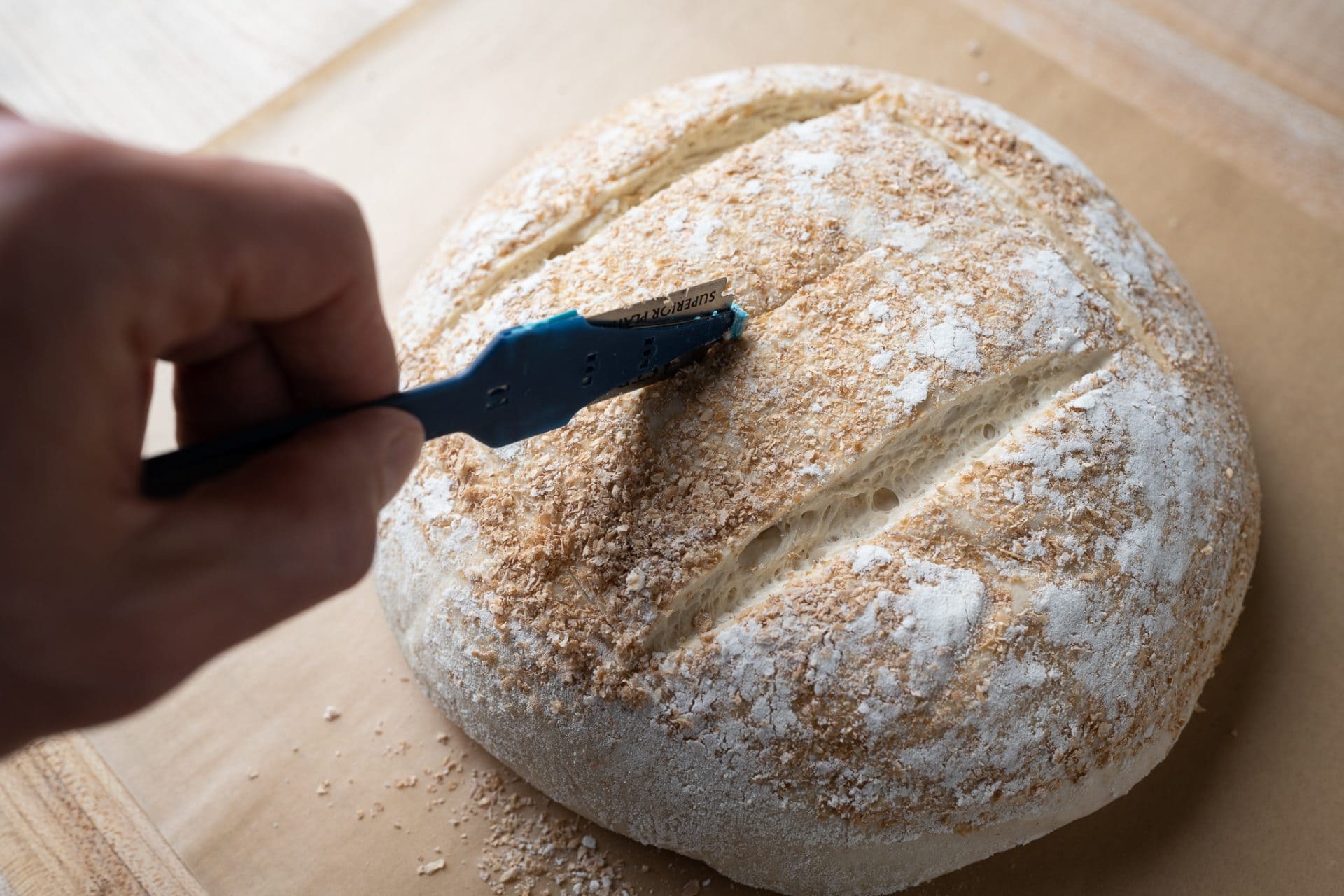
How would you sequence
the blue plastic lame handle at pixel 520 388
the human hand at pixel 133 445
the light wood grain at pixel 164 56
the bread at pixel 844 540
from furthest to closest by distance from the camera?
the light wood grain at pixel 164 56 → the bread at pixel 844 540 → the blue plastic lame handle at pixel 520 388 → the human hand at pixel 133 445

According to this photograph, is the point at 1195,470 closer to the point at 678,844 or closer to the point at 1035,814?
the point at 1035,814

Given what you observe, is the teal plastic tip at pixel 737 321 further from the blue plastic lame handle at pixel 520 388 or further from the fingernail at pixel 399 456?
the fingernail at pixel 399 456

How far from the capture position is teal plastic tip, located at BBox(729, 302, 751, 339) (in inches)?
47.8

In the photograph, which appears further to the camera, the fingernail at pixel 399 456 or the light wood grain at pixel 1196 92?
the light wood grain at pixel 1196 92

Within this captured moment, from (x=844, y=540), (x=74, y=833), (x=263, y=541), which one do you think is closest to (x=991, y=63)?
(x=844, y=540)

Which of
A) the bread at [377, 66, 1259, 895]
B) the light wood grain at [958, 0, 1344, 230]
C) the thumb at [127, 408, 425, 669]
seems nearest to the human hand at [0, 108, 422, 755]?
the thumb at [127, 408, 425, 669]

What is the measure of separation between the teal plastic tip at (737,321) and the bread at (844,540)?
2cm

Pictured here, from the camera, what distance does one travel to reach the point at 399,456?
2.77 feet

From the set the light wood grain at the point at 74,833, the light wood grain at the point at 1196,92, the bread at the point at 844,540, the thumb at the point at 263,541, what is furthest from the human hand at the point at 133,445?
the light wood grain at the point at 1196,92

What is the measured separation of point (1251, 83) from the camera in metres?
1.96

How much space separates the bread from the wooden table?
30.7 inches

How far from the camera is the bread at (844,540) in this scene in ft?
3.73

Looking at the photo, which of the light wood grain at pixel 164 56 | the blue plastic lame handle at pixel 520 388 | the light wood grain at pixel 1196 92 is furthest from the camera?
the light wood grain at pixel 164 56

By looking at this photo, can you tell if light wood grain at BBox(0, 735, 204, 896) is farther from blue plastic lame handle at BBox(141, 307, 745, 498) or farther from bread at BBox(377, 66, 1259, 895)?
blue plastic lame handle at BBox(141, 307, 745, 498)
